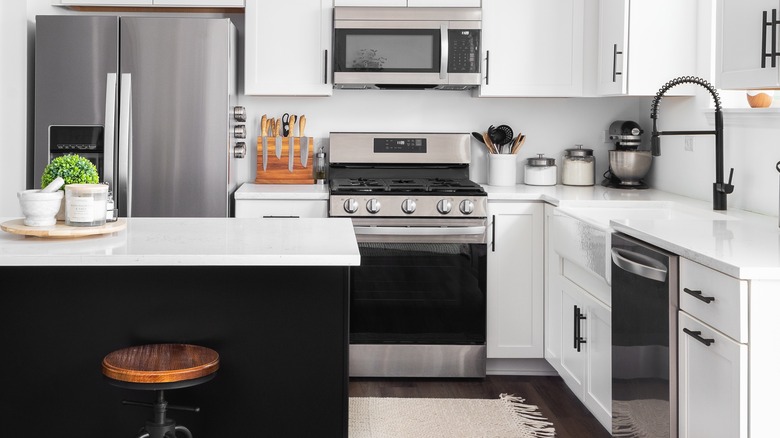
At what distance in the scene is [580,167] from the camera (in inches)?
183

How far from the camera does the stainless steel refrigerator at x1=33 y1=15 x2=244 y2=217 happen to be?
4.07 metres

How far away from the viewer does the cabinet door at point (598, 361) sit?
10.6ft

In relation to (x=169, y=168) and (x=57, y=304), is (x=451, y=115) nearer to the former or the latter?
(x=169, y=168)

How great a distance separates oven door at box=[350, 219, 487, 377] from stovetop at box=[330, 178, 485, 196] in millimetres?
143

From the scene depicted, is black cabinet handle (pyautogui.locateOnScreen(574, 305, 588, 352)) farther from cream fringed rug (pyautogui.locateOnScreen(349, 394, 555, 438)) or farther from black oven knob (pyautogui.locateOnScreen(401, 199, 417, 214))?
black oven knob (pyautogui.locateOnScreen(401, 199, 417, 214))

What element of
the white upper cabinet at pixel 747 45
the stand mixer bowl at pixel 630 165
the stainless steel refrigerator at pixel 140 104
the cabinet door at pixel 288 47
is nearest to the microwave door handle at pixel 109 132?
the stainless steel refrigerator at pixel 140 104

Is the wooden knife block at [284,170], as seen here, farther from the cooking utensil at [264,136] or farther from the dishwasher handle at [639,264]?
the dishwasher handle at [639,264]

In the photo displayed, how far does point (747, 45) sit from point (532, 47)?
182 cm

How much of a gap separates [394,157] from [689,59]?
155 cm

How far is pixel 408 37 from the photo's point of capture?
4.37 meters

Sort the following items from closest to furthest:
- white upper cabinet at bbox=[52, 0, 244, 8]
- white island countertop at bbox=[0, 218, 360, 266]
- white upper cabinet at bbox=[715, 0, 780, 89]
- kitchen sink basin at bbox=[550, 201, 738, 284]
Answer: white island countertop at bbox=[0, 218, 360, 266]
white upper cabinet at bbox=[715, 0, 780, 89]
kitchen sink basin at bbox=[550, 201, 738, 284]
white upper cabinet at bbox=[52, 0, 244, 8]

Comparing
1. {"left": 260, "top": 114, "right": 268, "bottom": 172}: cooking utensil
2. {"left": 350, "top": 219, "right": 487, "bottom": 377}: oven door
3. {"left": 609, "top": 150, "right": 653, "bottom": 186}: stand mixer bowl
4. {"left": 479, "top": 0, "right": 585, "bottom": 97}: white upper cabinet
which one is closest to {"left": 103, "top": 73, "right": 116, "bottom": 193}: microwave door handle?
{"left": 260, "top": 114, "right": 268, "bottom": 172}: cooking utensil

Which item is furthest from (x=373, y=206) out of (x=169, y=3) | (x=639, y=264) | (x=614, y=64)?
(x=639, y=264)

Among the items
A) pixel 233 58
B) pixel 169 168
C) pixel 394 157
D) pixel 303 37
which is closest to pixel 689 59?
pixel 394 157
